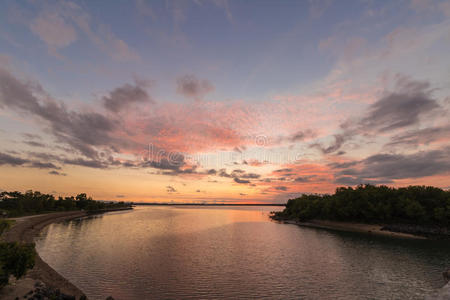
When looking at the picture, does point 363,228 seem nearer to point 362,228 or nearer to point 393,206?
point 362,228

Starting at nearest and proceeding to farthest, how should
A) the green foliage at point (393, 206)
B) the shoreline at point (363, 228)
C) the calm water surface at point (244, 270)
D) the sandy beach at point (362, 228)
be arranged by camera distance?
the calm water surface at point (244, 270), the shoreline at point (363, 228), the sandy beach at point (362, 228), the green foliage at point (393, 206)

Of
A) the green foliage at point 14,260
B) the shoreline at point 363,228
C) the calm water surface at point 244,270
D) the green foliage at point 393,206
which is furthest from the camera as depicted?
the green foliage at point 393,206

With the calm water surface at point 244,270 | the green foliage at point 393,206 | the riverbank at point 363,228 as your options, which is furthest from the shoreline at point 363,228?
the calm water surface at point 244,270

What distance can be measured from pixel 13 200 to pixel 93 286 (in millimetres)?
223990

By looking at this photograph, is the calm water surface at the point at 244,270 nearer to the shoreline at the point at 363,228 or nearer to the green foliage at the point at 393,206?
the shoreline at the point at 363,228

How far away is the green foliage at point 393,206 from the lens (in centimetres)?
10925

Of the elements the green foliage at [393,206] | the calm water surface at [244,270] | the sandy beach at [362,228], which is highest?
the green foliage at [393,206]

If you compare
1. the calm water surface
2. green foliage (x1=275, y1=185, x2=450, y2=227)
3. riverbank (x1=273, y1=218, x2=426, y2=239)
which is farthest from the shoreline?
the calm water surface

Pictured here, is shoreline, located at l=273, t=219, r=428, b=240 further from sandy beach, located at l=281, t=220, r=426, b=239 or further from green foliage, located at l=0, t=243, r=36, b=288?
green foliage, located at l=0, t=243, r=36, b=288

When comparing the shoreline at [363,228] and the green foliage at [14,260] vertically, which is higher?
the green foliage at [14,260]

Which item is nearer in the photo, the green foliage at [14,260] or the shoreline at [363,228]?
the green foliage at [14,260]

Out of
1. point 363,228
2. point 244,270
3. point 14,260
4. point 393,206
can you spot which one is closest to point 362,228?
point 363,228

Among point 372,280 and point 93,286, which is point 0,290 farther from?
point 372,280

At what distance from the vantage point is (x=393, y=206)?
121m
